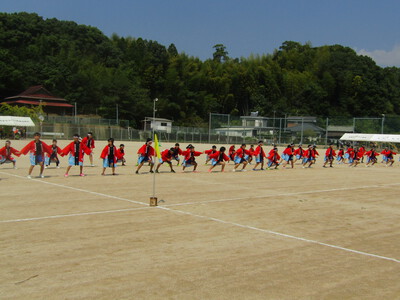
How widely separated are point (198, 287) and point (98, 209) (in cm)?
572

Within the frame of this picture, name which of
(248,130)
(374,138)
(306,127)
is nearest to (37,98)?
(248,130)

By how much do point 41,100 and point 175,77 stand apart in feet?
96.8

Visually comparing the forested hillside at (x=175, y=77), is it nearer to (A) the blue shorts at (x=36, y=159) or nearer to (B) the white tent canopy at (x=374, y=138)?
(B) the white tent canopy at (x=374, y=138)

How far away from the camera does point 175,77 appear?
307 feet

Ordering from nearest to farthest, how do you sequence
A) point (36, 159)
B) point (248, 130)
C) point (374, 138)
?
point (36, 159) → point (374, 138) → point (248, 130)

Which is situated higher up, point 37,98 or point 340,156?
point 37,98

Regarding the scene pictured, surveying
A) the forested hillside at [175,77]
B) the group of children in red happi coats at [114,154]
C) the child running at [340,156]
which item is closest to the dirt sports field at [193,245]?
the group of children in red happi coats at [114,154]

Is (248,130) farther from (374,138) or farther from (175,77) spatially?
(175,77)

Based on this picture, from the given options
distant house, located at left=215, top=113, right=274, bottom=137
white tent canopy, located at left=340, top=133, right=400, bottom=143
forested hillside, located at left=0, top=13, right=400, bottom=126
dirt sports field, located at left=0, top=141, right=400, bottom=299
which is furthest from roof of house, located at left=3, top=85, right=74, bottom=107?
dirt sports field, located at left=0, top=141, right=400, bottom=299

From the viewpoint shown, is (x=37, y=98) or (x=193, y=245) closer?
(x=193, y=245)

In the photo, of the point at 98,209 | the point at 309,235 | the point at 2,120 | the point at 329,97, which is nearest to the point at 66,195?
the point at 98,209

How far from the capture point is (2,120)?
1903 inches

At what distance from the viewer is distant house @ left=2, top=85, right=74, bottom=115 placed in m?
75.4

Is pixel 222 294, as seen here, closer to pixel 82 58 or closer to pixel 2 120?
pixel 2 120
